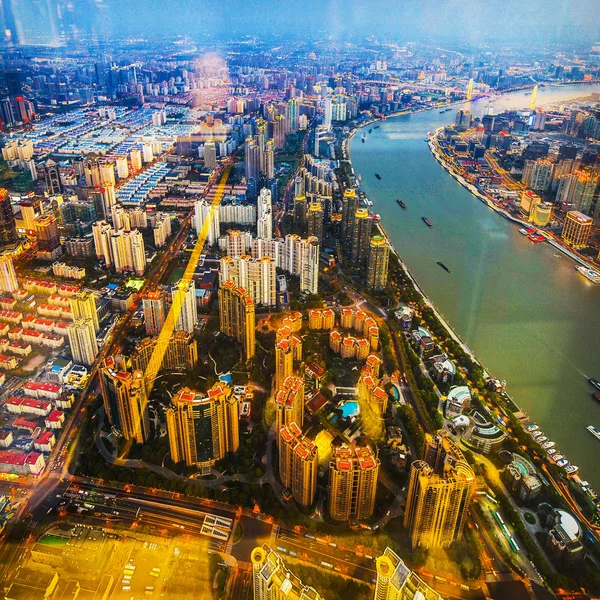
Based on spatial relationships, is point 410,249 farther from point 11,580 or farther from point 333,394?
point 11,580

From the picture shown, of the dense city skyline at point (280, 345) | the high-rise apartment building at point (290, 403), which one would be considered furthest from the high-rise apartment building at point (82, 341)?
the high-rise apartment building at point (290, 403)

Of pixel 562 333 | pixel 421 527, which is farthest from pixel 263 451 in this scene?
pixel 562 333

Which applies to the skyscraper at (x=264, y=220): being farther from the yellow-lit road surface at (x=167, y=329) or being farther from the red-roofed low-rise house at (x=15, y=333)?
the red-roofed low-rise house at (x=15, y=333)

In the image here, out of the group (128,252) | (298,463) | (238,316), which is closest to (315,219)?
(128,252)

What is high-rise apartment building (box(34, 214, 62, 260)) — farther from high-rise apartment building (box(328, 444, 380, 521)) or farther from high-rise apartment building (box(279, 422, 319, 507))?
high-rise apartment building (box(328, 444, 380, 521))

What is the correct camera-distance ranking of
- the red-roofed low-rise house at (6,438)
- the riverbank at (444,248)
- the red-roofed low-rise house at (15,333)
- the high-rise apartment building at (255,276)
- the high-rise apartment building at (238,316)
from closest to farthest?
the red-roofed low-rise house at (6,438)
the red-roofed low-rise house at (15,333)
the high-rise apartment building at (238,316)
the riverbank at (444,248)
the high-rise apartment building at (255,276)

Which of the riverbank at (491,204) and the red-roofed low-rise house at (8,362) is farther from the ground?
the red-roofed low-rise house at (8,362)
